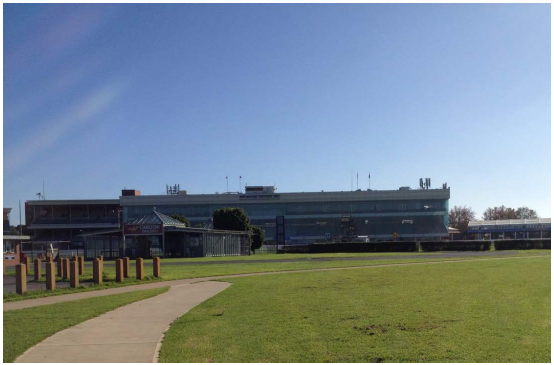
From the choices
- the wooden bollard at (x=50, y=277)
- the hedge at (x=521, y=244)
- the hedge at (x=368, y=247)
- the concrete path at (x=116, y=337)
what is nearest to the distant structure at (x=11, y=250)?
the wooden bollard at (x=50, y=277)

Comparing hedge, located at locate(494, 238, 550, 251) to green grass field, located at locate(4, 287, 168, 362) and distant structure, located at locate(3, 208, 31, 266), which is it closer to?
distant structure, located at locate(3, 208, 31, 266)

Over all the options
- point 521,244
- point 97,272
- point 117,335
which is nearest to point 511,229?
point 521,244

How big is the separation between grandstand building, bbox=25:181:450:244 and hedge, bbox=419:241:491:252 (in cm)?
4762

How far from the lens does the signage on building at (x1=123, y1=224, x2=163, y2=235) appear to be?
56.7 metres

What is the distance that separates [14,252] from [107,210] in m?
75.1

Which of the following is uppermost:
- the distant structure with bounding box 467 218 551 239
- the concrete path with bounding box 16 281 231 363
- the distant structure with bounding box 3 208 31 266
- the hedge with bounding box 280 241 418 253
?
the concrete path with bounding box 16 281 231 363

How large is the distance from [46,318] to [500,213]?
5506 inches

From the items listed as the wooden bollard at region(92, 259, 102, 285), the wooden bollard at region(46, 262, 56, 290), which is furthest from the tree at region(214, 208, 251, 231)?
the wooden bollard at region(46, 262, 56, 290)

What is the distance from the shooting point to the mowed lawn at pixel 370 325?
29.5 ft

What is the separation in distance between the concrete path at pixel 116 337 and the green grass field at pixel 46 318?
0.71 ft

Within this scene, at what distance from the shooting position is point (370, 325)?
36.7 feet

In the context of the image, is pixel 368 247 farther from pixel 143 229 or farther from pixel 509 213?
pixel 509 213

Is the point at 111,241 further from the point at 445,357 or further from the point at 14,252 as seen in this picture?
the point at 445,357

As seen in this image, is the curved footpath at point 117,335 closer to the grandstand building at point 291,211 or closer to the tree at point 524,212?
the grandstand building at point 291,211
